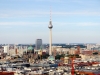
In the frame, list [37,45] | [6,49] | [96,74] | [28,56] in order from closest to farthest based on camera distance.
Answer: [96,74]
[28,56]
[6,49]
[37,45]

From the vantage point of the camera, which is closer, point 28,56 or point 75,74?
point 75,74

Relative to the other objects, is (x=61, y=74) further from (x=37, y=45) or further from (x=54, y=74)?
(x=37, y=45)

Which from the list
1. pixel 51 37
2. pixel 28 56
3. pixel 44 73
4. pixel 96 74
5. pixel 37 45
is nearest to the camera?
pixel 96 74

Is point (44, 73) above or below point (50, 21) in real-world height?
below

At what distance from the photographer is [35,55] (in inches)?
1848

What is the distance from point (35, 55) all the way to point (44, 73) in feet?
69.7

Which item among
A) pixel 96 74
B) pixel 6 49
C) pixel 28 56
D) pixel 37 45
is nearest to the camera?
pixel 96 74

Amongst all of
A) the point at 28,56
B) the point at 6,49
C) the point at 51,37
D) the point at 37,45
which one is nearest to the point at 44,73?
the point at 28,56

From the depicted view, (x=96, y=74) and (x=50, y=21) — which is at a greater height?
(x=50, y=21)

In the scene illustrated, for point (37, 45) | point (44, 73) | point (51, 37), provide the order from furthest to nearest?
point (37, 45) → point (51, 37) → point (44, 73)

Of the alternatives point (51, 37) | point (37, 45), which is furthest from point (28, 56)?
point (37, 45)

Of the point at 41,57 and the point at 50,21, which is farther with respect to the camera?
the point at 50,21

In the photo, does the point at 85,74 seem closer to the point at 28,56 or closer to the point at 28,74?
the point at 28,74

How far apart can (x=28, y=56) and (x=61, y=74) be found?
22600 millimetres
